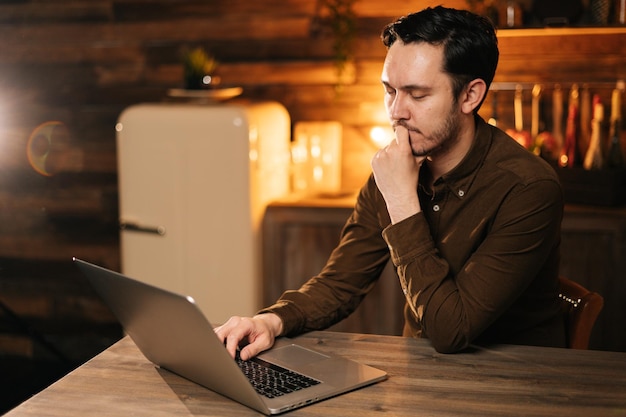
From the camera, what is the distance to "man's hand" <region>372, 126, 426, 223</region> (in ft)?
6.77

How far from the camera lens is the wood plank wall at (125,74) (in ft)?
13.0

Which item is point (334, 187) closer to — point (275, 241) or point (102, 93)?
point (275, 241)

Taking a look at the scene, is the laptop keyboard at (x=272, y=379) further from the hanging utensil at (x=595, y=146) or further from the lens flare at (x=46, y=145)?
Answer: the lens flare at (x=46, y=145)

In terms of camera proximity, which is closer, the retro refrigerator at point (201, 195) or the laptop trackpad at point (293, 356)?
the laptop trackpad at point (293, 356)

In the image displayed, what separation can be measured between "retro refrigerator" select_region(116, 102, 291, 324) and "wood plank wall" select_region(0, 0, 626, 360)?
0.41 m

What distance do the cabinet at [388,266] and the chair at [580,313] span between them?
50.8 inches

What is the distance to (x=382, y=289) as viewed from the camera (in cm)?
369

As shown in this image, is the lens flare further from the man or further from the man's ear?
the man's ear

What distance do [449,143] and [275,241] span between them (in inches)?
66.1

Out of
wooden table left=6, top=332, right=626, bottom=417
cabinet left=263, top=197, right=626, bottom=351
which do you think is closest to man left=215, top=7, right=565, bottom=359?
wooden table left=6, top=332, right=626, bottom=417

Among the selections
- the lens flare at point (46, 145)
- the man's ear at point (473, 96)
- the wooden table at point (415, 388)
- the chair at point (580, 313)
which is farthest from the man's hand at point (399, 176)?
the lens flare at point (46, 145)

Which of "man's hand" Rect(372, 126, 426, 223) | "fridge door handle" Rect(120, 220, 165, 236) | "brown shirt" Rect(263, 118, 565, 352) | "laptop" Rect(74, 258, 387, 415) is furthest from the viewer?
"fridge door handle" Rect(120, 220, 165, 236)

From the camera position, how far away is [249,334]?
190cm

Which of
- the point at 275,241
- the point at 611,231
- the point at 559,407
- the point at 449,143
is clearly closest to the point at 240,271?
the point at 275,241
